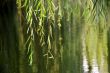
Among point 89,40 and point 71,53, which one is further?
point 89,40

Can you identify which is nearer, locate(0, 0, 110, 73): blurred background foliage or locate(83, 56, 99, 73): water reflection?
locate(83, 56, 99, 73): water reflection

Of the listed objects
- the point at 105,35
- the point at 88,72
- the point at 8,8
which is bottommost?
the point at 88,72

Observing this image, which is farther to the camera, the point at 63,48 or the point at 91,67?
the point at 63,48

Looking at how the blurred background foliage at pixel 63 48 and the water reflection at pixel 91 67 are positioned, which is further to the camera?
the blurred background foliage at pixel 63 48

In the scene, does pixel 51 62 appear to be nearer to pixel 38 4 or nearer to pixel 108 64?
pixel 108 64

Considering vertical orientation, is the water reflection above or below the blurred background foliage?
below

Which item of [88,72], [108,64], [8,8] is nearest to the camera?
[88,72]

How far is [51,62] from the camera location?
4691mm

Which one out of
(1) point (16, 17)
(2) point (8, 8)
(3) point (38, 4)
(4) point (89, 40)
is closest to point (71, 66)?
(4) point (89, 40)

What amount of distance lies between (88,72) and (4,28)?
398cm

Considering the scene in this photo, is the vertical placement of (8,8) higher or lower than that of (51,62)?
higher

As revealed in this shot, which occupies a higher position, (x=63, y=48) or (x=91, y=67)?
(x=63, y=48)

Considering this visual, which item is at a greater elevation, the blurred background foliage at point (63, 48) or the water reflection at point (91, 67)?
the blurred background foliage at point (63, 48)

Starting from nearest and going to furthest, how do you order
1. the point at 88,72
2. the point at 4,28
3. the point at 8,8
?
the point at 88,72, the point at 4,28, the point at 8,8
